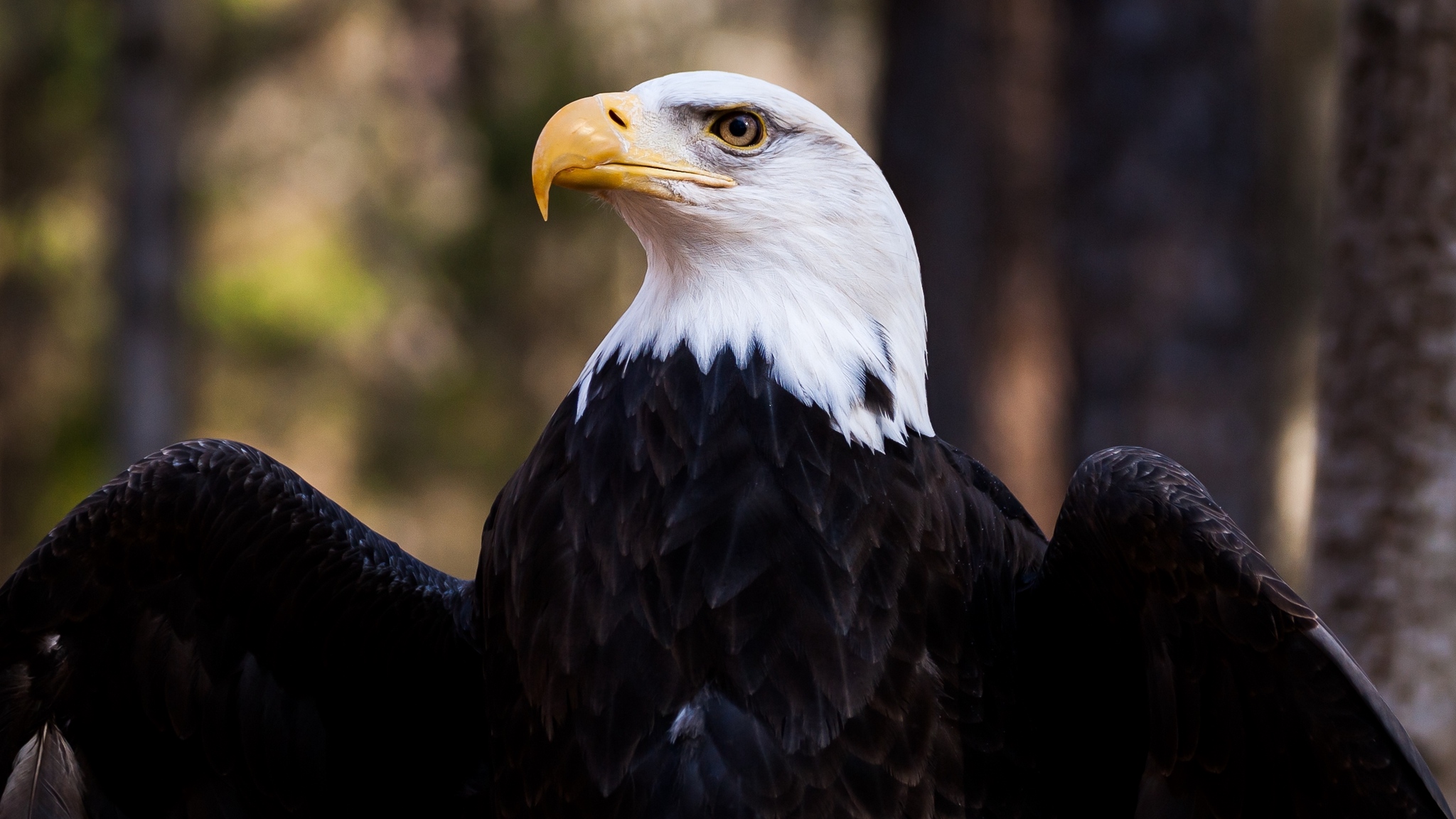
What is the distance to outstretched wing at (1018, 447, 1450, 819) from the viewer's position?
99.7 inches

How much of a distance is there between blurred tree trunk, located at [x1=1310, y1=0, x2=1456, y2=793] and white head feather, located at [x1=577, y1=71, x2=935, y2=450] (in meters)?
1.32

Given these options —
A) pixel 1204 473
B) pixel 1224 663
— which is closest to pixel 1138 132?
pixel 1204 473

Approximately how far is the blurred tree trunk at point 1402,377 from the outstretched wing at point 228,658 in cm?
209

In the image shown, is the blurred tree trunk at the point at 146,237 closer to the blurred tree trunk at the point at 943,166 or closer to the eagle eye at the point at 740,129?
the blurred tree trunk at the point at 943,166

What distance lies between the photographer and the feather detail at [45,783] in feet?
9.71

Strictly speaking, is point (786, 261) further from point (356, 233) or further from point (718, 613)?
point (356, 233)

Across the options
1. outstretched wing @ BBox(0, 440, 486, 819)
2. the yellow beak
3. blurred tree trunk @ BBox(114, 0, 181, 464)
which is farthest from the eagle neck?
blurred tree trunk @ BBox(114, 0, 181, 464)

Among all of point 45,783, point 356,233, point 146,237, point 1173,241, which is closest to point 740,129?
point 45,783

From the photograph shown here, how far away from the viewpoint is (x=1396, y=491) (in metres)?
3.44

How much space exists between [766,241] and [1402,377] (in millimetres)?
1634

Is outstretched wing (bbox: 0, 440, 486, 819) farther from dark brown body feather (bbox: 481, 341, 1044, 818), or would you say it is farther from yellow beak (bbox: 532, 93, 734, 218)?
yellow beak (bbox: 532, 93, 734, 218)

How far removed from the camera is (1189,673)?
105 inches

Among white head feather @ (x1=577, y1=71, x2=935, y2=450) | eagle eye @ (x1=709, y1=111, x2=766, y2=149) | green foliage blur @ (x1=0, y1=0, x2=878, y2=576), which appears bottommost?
green foliage blur @ (x1=0, y1=0, x2=878, y2=576)

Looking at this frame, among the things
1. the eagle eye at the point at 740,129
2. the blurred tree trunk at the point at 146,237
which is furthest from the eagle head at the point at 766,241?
the blurred tree trunk at the point at 146,237
